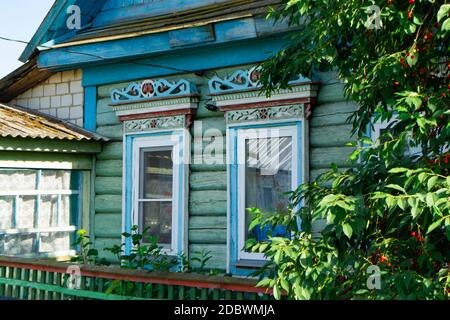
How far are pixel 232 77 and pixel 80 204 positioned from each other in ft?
8.88

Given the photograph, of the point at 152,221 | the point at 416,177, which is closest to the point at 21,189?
the point at 152,221

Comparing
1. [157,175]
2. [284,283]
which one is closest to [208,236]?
[157,175]

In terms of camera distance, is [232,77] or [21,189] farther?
[21,189]

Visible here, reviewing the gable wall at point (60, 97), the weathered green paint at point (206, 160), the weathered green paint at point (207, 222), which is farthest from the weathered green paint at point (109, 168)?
the weathered green paint at point (207, 222)

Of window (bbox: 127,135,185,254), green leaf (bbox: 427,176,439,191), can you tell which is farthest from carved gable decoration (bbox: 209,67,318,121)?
green leaf (bbox: 427,176,439,191)

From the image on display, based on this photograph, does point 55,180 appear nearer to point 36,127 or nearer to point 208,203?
point 36,127

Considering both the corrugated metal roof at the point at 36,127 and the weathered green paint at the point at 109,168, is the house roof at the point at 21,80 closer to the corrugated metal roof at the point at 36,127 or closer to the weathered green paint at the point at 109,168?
the corrugated metal roof at the point at 36,127

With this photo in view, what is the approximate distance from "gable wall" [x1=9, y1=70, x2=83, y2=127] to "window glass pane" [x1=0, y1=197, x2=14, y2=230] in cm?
136

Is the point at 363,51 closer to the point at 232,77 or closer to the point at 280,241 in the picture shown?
the point at 280,241

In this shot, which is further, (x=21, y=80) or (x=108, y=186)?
(x=21, y=80)

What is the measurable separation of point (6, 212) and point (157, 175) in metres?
1.78

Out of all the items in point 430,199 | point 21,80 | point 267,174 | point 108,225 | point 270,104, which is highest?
point 21,80

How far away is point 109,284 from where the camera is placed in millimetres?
5680
